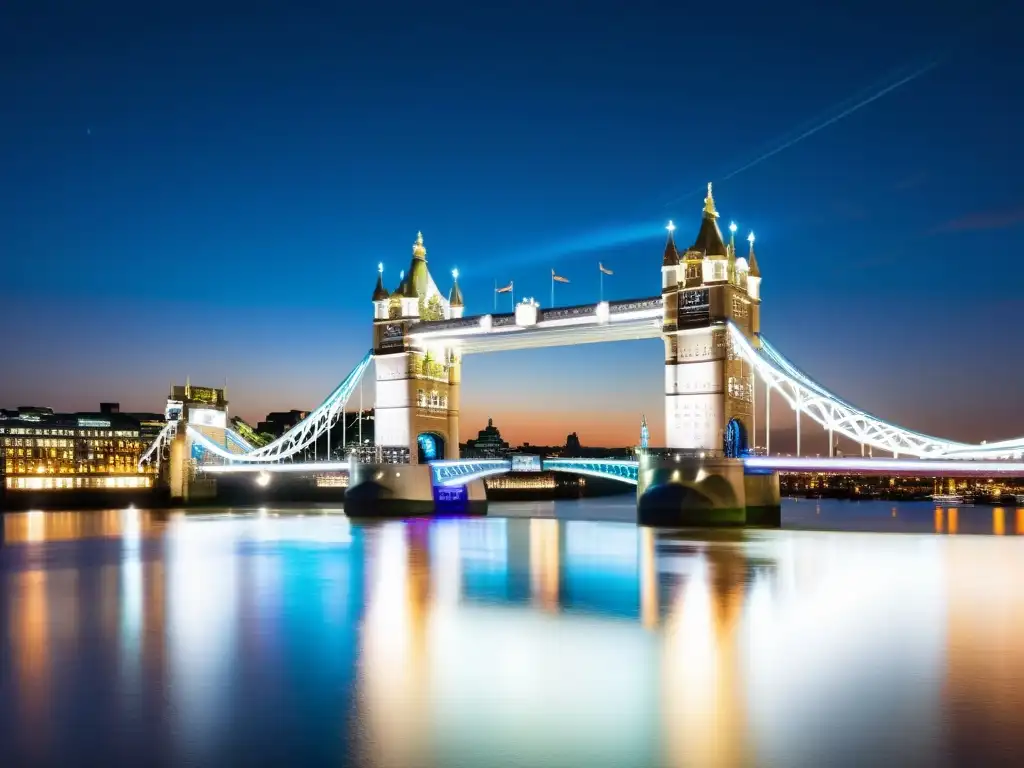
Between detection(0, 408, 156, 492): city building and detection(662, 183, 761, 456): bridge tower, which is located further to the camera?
detection(0, 408, 156, 492): city building

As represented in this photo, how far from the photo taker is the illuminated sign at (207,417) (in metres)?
66.4

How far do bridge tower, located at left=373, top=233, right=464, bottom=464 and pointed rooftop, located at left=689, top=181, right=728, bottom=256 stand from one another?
13.7 metres

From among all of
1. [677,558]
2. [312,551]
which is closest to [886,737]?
[677,558]

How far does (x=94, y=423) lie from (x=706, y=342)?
2927 inches

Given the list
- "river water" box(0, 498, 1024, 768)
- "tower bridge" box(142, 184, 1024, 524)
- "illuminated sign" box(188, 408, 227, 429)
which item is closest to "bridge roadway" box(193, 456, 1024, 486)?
"tower bridge" box(142, 184, 1024, 524)

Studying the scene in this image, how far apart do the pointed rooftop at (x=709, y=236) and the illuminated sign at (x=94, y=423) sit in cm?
7360

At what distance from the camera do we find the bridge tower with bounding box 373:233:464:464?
44688 millimetres

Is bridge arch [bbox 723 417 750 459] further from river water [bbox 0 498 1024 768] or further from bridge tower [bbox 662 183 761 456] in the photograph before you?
river water [bbox 0 498 1024 768]

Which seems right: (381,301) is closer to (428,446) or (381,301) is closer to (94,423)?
(428,446)

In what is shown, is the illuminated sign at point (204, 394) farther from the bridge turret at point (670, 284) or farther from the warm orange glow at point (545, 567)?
the bridge turret at point (670, 284)

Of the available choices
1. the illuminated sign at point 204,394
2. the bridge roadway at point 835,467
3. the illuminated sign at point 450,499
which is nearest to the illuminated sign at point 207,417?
the illuminated sign at point 204,394

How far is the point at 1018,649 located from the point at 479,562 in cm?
1461

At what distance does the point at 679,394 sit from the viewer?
3575 cm

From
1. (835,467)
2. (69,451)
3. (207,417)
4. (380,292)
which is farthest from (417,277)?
(69,451)
